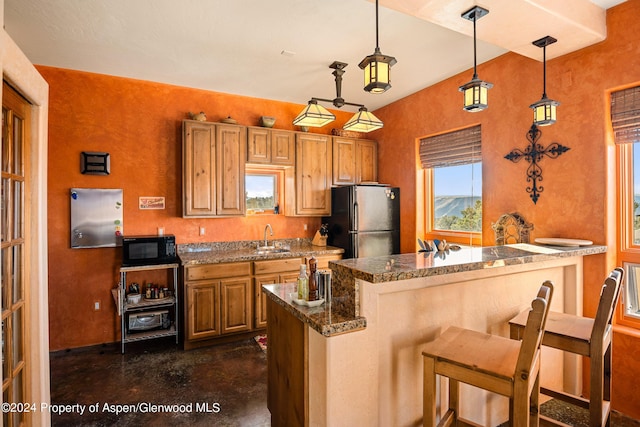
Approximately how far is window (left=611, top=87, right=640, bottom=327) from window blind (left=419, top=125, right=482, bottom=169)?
3.79 ft

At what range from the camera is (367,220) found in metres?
4.32

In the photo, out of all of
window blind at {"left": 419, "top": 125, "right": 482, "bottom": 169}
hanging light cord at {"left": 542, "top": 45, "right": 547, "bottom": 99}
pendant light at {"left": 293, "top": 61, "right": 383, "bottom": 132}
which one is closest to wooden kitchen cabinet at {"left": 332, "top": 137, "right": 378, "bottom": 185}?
window blind at {"left": 419, "top": 125, "right": 482, "bottom": 169}

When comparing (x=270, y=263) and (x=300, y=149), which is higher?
(x=300, y=149)

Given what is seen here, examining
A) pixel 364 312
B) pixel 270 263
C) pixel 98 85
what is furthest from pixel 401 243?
pixel 98 85

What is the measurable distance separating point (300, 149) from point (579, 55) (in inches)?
117

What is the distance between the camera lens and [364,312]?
1.60 metres

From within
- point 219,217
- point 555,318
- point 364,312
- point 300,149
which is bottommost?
point 555,318

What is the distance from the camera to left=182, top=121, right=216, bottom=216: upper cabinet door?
384 cm

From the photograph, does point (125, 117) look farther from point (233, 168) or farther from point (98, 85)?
point (233, 168)

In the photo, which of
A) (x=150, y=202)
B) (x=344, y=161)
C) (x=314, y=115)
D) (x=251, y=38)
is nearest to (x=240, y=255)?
(x=150, y=202)

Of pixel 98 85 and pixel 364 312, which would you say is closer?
pixel 364 312

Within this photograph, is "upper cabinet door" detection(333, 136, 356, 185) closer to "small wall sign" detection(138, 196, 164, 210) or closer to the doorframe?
"small wall sign" detection(138, 196, 164, 210)

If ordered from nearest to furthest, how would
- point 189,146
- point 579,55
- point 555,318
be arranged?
point 555,318 < point 579,55 < point 189,146

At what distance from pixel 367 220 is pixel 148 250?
8.42 feet
